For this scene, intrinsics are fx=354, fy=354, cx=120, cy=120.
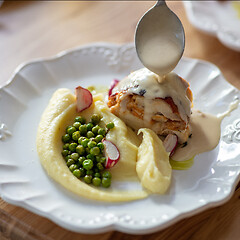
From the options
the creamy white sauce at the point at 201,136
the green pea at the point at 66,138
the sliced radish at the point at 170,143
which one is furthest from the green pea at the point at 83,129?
the creamy white sauce at the point at 201,136

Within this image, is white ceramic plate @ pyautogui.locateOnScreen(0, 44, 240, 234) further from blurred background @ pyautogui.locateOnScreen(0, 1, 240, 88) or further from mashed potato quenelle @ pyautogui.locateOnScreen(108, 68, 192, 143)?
blurred background @ pyautogui.locateOnScreen(0, 1, 240, 88)

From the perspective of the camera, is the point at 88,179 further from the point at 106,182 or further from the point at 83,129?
the point at 83,129

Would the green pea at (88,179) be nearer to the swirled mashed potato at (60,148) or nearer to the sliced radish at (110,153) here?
the swirled mashed potato at (60,148)

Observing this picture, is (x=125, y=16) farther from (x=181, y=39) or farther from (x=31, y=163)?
(x=31, y=163)

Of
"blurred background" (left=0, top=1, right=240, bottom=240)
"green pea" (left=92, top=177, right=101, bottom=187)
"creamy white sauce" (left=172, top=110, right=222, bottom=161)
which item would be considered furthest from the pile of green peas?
"blurred background" (left=0, top=1, right=240, bottom=240)

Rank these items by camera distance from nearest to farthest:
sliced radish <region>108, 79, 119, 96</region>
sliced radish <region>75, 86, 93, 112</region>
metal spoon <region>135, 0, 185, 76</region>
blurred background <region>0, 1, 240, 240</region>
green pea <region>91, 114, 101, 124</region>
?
metal spoon <region>135, 0, 185, 76</region>, green pea <region>91, 114, 101, 124</region>, sliced radish <region>75, 86, 93, 112</region>, sliced radish <region>108, 79, 119, 96</region>, blurred background <region>0, 1, 240, 240</region>

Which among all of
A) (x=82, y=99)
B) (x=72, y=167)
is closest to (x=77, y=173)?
(x=72, y=167)
